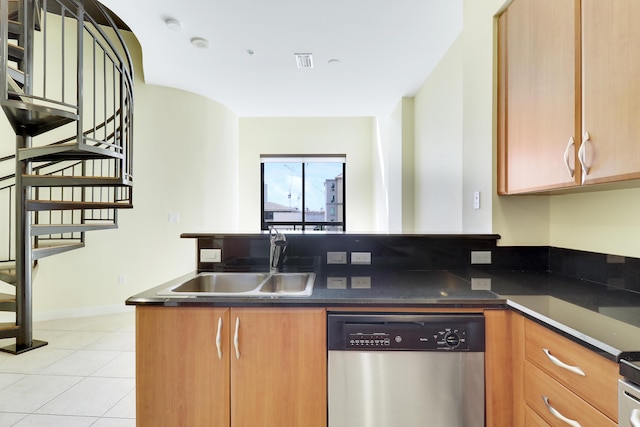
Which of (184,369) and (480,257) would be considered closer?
(184,369)

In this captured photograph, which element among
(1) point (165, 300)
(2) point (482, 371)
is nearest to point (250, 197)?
(1) point (165, 300)

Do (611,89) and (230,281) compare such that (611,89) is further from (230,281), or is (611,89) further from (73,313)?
(73,313)

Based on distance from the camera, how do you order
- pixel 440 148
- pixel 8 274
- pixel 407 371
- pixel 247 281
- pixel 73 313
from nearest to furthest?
pixel 407 371
pixel 247 281
pixel 8 274
pixel 440 148
pixel 73 313

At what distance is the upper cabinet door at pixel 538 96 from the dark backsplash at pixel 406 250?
39cm

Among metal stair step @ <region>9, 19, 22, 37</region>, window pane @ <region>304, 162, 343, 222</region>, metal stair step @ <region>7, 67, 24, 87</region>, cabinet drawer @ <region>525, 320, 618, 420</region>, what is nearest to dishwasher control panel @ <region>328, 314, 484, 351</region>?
cabinet drawer @ <region>525, 320, 618, 420</region>

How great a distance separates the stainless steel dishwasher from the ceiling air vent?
8.97 feet

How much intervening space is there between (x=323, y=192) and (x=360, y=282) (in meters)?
4.99

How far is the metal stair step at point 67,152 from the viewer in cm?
220

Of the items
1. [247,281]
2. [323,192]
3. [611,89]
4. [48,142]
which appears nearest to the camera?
[611,89]

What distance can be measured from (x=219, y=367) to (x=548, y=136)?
1662 millimetres

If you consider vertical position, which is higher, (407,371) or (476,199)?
(476,199)

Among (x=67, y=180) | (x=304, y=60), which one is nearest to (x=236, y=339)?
(x=67, y=180)

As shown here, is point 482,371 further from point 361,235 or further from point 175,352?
point 175,352

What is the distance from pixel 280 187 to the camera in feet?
21.1
